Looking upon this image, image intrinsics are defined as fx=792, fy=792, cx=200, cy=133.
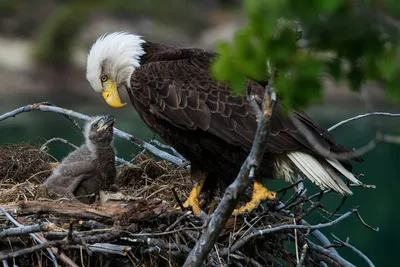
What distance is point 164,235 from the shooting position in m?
4.01

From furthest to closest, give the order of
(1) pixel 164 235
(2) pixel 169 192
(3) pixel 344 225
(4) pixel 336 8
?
(3) pixel 344 225
(2) pixel 169 192
(1) pixel 164 235
(4) pixel 336 8

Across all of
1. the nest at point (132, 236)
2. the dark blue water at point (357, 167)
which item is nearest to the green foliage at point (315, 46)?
the nest at point (132, 236)

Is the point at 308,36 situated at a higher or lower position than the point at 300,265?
higher

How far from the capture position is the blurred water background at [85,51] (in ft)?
54.4

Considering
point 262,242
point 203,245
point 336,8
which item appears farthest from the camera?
point 262,242

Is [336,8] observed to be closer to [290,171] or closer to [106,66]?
[290,171]

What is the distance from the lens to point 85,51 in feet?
79.2

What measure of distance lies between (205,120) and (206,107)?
0.25ft

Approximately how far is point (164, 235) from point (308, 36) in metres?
2.21

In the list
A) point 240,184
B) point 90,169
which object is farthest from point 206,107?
point 240,184

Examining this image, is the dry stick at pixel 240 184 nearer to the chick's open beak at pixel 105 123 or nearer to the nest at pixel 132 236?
the nest at pixel 132 236

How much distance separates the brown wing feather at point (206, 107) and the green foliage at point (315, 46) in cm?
229

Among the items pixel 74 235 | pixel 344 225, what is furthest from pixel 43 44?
pixel 74 235

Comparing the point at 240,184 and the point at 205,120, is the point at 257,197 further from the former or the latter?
the point at 240,184
